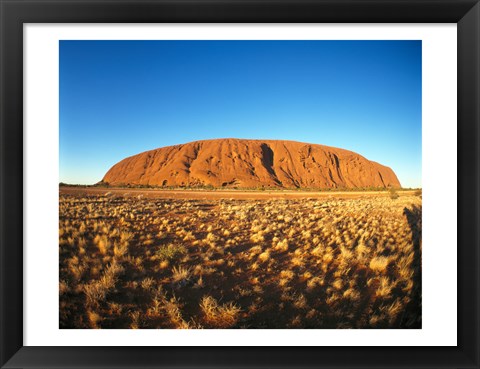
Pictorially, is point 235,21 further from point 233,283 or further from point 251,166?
point 251,166

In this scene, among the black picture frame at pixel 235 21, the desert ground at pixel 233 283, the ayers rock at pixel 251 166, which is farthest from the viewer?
the ayers rock at pixel 251 166

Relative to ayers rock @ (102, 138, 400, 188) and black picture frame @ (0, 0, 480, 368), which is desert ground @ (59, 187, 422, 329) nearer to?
black picture frame @ (0, 0, 480, 368)

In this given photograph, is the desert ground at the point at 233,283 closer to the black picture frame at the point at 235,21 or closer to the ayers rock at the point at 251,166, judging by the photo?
the black picture frame at the point at 235,21

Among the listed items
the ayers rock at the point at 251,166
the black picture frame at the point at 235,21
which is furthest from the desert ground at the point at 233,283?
the ayers rock at the point at 251,166

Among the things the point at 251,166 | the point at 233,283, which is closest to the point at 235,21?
the point at 233,283

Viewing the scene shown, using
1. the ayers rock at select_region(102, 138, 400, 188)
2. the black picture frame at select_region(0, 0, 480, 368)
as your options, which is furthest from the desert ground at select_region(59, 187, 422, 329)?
the ayers rock at select_region(102, 138, 400, 188)
